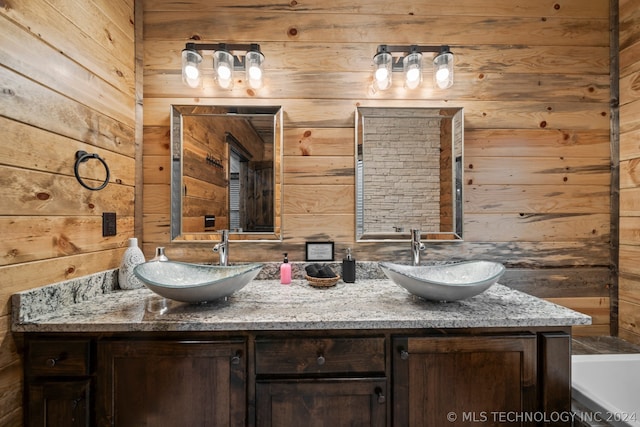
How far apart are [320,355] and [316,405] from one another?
16 centimetres

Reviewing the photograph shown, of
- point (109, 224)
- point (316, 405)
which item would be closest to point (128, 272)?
point (109, 224)

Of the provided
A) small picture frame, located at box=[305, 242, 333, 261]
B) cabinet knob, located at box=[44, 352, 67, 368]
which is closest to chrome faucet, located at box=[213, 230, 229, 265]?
small picture frame, located at box=[305, 242, 333, 261]

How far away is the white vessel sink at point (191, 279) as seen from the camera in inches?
37.5

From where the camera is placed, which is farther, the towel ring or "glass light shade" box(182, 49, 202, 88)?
"glass light shade" box(182, 49, 202, 88)

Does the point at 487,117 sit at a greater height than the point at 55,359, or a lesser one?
greater

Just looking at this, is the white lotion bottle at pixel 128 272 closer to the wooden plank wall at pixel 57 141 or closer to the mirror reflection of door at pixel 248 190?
the wooden plank wall at pixel 57 141

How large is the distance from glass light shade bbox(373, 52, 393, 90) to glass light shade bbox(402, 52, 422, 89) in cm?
8

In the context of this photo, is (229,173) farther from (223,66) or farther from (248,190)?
(223,66)

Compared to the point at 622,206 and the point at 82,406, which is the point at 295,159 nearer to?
the point at 82,406

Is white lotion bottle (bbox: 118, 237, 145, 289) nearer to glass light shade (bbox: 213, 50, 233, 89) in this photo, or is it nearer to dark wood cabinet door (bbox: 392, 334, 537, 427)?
glass light shade (bbox: 213, 50, 233, 89)

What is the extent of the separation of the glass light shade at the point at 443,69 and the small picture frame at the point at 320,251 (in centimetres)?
104

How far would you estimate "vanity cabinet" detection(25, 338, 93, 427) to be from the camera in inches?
34.6

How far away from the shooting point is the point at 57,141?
1.03 metres

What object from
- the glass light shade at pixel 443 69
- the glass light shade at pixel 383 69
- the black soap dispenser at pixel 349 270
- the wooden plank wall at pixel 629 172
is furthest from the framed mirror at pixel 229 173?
the wooden plank wall at pixel 629 172
